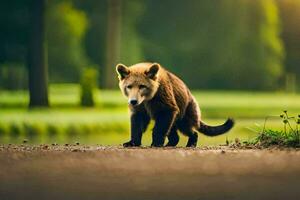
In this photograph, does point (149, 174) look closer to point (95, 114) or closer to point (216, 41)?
point (95, 114)

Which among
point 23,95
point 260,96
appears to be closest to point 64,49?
point 23,95

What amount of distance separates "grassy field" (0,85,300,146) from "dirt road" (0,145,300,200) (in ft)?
5.08

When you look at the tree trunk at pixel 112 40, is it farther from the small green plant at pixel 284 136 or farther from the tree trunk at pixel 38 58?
the small green plant at pixel 284 136

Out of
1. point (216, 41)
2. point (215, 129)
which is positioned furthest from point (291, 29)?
point (215, 129)

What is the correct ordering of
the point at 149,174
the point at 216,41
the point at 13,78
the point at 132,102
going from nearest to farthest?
1. the point at 149,174
2. the point at 132,102
3. the point at 13,78
4. the point at 216,41

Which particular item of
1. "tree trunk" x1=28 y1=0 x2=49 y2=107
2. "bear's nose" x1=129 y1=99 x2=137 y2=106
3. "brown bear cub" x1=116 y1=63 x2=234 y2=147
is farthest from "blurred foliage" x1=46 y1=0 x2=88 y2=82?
"bear's nose" x1=129 y1=99 x2=137 y2=106

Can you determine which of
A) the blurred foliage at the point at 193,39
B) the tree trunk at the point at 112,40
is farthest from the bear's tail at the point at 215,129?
the tree trunk at the point at 112,40

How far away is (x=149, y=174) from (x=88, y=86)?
974 centimetres

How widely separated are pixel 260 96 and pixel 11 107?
310 inches

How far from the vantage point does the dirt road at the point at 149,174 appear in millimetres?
6941

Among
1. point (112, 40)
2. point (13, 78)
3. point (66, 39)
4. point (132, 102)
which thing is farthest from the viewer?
point (66, 39)

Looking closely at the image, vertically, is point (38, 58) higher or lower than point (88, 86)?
higher

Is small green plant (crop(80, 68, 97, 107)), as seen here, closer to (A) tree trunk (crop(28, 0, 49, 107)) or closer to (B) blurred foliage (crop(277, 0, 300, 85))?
(A) tree trunk (crop(28, 0, 49, 107))

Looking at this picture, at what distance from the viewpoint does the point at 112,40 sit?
21000mm
